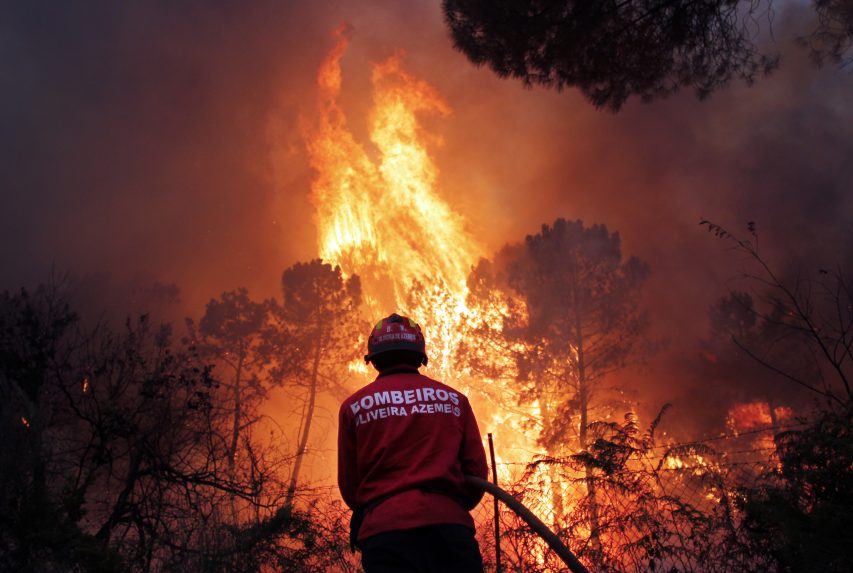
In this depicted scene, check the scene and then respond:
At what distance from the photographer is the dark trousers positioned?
7.37 feet

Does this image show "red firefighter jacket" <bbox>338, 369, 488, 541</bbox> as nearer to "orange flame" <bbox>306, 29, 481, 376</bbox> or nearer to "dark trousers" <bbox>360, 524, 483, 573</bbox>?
"dark trousers" <bbox>360, 524, 483, 573</bbox>

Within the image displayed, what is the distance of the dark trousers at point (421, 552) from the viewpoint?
2.25 m

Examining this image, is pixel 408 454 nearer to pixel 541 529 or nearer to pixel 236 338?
pixel 541 529

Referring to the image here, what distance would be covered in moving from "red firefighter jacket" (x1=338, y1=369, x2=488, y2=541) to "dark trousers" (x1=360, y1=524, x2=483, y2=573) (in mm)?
43

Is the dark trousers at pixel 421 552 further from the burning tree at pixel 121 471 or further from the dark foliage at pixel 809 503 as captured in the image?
the burning tree at pixel 121 471

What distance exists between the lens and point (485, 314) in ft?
72.9

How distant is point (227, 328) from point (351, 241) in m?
10.7

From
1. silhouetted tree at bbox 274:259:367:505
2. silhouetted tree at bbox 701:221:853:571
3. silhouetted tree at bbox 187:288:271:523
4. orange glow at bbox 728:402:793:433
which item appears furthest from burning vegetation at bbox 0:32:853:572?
orange glow at bbox 728:402:793:433

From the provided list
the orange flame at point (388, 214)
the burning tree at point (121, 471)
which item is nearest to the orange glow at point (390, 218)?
the orange flame at point (388, 214)

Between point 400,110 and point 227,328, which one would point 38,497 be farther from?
point 400,110

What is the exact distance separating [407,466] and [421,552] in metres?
0.34

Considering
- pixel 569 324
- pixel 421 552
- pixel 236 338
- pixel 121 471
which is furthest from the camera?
pixel 236 338

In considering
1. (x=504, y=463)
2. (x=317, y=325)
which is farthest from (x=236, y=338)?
(x=504, y=463)

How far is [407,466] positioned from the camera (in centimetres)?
243
